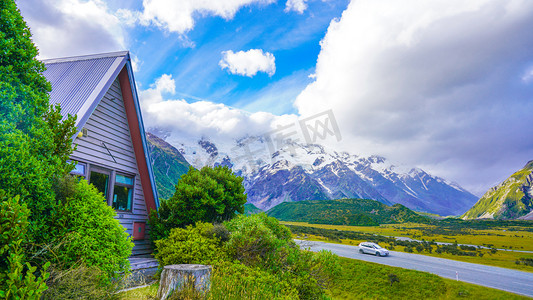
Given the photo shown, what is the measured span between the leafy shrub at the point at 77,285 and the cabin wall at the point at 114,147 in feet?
19.5

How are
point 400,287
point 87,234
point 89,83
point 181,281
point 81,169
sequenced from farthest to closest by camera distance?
point 400,287
point 89,83
point 81,169
point 87,234
point 181,281

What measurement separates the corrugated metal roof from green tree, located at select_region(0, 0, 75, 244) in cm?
314

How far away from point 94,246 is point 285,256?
7.33m

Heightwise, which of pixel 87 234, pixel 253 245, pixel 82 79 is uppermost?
pixel 82 79

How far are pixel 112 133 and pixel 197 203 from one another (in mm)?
5269

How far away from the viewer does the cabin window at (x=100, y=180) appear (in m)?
11.8

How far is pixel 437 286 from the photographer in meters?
24.8

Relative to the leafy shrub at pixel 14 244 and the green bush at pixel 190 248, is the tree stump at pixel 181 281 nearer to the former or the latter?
the leafy shrub at pixel 14 244

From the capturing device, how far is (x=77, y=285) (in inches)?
227

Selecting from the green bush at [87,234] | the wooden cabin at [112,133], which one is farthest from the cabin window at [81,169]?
the green bush at [87,234]

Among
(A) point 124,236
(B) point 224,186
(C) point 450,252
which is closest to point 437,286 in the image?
(B) point 224,186

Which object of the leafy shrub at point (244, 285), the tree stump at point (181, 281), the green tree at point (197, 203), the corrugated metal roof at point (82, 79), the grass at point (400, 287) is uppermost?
the corrugated metal roof at point (82, 79)

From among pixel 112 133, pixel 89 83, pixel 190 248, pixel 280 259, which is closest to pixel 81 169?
pixel 112 133

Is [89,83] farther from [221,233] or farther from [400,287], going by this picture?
[400,287]
